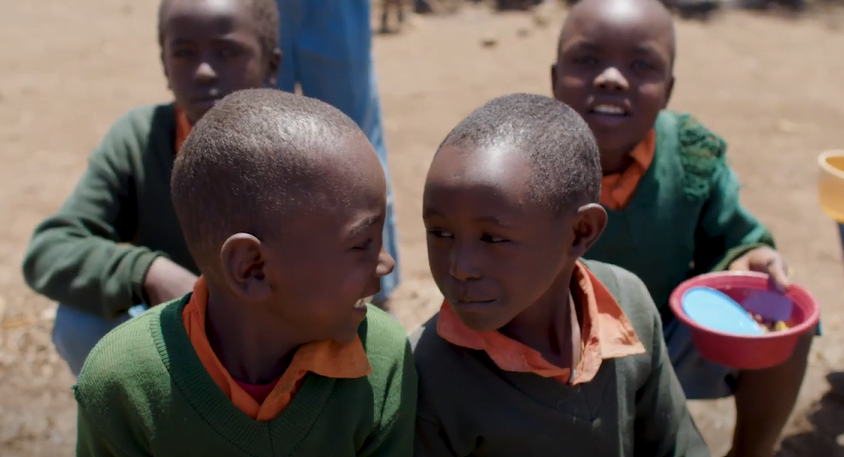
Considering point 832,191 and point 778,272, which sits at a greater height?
point 832,191

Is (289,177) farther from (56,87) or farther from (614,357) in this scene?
(56,87)

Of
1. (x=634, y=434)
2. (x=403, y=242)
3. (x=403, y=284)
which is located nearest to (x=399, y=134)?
(x=403, y=242)

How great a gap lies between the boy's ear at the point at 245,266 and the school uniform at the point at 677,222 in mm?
1135

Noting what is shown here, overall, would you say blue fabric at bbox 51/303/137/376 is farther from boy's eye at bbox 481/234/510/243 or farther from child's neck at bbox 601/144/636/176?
child's neck at bbox 601/144/636/176

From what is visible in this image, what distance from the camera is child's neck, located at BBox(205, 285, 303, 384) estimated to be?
1722mm

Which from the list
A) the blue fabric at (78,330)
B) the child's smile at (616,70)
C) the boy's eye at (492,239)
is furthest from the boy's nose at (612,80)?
the blue fabric at (78,330)

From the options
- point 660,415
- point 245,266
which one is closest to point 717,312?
point 660,415

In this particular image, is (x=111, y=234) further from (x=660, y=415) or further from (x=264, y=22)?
(x=660, y=415)

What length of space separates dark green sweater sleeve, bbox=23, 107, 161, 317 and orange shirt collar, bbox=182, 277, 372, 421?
0.57m

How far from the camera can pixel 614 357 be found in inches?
74.4

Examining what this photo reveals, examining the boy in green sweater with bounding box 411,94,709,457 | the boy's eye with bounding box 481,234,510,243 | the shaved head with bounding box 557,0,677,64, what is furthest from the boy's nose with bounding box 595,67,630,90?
the boy's eye with bounding box 481,234,510,243

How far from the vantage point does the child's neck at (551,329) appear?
1877 millimetres

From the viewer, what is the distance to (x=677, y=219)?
2477 millimetres

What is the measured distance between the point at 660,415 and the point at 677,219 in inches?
26.2
